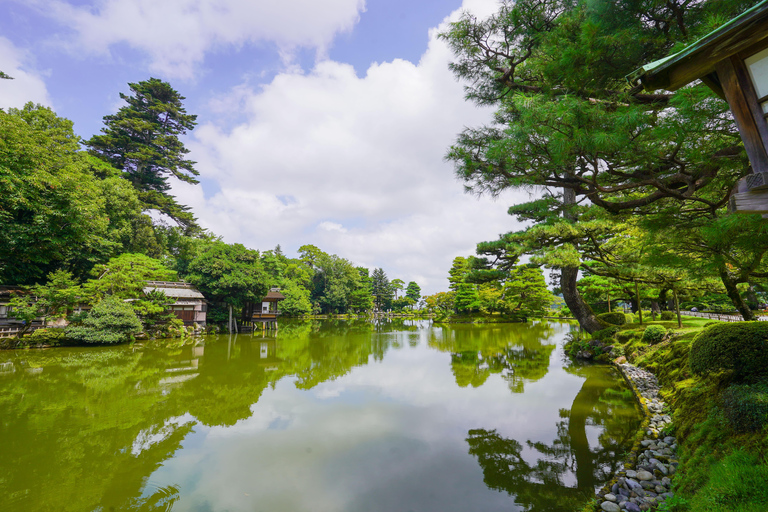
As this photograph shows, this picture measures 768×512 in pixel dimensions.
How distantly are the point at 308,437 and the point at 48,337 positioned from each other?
487 inches

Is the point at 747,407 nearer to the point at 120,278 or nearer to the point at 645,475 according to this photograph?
the point at 645,475

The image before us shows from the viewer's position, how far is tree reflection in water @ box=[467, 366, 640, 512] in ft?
9.34

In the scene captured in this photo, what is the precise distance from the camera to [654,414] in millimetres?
4047

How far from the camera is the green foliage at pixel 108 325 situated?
10773 millimetres

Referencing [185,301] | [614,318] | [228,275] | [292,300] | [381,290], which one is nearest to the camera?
[614,318]

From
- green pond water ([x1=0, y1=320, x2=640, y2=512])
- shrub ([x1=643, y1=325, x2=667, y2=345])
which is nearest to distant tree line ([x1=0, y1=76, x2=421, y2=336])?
green pond water ([x1=0, y1=320, x2=640, y2=512])

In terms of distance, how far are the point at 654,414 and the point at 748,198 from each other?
3586 millimetres

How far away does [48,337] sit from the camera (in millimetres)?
10617

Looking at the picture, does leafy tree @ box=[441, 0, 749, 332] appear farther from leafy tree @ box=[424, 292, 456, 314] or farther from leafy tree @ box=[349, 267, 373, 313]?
leafy tree @ box=[349, 267, 373, 313]

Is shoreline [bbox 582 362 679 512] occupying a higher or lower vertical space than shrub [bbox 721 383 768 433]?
lower

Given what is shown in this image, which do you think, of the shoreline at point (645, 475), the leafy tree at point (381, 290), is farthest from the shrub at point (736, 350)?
the leafy tree at point (381, 290)

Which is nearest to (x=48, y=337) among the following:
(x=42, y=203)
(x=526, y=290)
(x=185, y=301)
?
(x=42, y=203)

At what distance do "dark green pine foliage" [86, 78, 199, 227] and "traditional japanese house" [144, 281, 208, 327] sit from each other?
7527 mm

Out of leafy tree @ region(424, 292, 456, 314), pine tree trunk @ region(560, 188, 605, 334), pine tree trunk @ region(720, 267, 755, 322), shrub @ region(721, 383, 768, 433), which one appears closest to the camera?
shrub @ region(721, 383, 768, 433)
